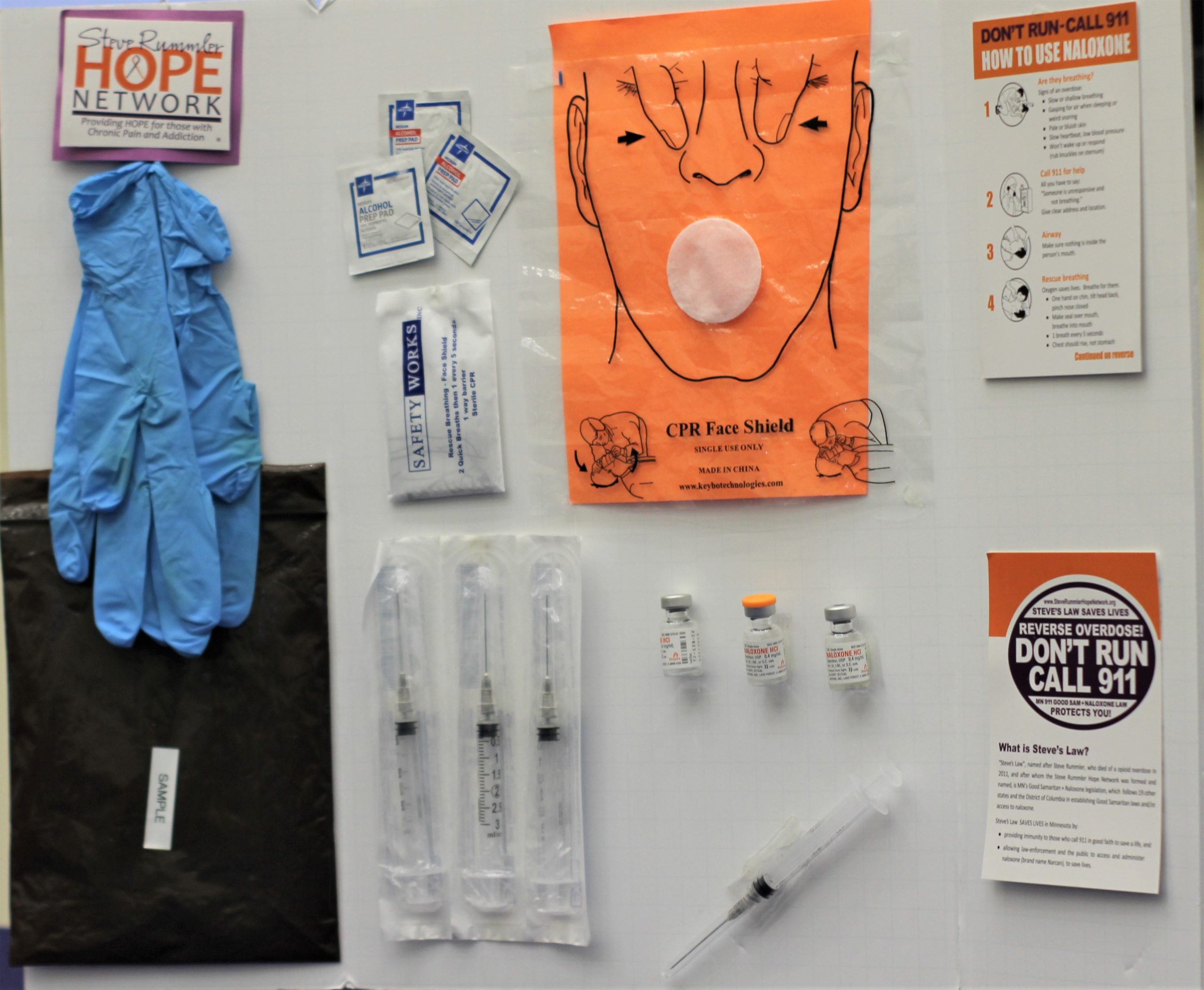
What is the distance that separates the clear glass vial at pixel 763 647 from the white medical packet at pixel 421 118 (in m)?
0.59

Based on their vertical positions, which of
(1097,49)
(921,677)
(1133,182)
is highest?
(1097,49)

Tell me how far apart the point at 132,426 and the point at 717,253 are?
651 millimetres

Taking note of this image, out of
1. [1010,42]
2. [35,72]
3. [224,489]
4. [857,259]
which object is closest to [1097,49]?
[1010,42]

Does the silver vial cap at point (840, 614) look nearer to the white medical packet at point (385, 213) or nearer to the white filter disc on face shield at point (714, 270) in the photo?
the white filter disc on face shield at point (714, 270)

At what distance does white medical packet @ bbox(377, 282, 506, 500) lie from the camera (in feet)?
2.99

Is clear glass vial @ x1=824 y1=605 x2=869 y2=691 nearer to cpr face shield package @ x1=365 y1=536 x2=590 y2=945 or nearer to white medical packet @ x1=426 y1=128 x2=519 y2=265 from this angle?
cpr face shield package @ x1=365 y1=536 x2=590 y2=945

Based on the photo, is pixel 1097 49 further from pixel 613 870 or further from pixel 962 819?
pixel 613 870

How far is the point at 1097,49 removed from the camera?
0.83 meters

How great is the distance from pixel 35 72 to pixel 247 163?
0.26 metres

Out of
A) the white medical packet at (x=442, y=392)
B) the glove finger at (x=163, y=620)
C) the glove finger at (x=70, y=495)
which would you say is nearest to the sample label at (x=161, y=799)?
the glove finger at (x=163, y=620)

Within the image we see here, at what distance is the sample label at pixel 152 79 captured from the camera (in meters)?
0.93

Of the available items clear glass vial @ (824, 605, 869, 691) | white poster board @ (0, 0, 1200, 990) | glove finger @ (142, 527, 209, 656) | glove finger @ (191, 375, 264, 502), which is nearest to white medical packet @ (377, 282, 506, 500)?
white poster board @ (0, 0, 1200, 990)

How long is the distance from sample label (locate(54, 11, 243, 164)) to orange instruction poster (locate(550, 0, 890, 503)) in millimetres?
369

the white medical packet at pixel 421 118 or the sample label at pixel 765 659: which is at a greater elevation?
the white medical packet at pixel 421 118
